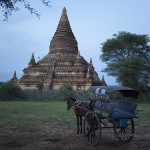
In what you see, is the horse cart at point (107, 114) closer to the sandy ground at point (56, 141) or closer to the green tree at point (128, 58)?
the sandy ground at point (56, 141)

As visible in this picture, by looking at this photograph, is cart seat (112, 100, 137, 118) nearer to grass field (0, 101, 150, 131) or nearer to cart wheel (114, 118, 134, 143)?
cart wheel (114, 118, 134, 143)

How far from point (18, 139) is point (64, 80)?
825 inches

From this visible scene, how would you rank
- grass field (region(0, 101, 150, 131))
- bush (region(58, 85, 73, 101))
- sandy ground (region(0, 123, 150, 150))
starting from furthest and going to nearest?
bush (region(58, 85, 73, 101)) < grass field (region(0, 101, 150, 131)) < sandy ground (region(0, 123, 150, 150))

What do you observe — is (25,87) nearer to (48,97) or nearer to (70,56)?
(48,97)

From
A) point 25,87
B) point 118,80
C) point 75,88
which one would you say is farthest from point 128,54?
point 25,87

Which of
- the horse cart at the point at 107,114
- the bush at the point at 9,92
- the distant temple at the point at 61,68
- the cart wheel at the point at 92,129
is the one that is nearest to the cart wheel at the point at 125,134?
the horse cart at the point at 107,114

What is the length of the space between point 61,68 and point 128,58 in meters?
10.1

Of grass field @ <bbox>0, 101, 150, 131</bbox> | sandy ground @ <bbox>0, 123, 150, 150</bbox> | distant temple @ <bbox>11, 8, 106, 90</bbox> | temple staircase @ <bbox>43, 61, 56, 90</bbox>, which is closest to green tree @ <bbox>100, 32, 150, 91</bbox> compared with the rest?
distant temple @ <bbox>11, 8, 106, 90</bbox>

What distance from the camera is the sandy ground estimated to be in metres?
5.02

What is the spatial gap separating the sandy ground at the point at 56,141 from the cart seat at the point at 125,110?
34.6 inches

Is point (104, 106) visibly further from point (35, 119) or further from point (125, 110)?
point (35, 119)

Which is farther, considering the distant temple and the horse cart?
the distant temple

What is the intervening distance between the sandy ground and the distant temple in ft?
63.4

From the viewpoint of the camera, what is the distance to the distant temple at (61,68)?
2662cm
